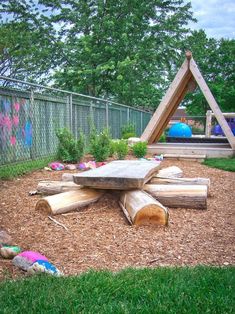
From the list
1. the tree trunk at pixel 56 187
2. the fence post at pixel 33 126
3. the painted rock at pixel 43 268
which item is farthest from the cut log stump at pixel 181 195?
the fence post at pixel 33 126

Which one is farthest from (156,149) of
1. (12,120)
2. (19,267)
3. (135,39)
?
(135,39)

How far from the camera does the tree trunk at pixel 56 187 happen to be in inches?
196

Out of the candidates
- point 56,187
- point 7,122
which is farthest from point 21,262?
point 7,122

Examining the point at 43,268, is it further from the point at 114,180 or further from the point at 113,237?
the point at 114,180

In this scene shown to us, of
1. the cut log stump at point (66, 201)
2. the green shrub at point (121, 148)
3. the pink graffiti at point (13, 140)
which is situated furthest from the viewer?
the green shrub at point (121, 148)

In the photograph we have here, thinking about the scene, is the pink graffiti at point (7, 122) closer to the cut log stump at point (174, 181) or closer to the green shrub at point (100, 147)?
the green shrub at point (100, 147)

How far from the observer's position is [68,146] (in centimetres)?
851

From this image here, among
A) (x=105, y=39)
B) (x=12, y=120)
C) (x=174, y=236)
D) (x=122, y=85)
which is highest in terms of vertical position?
(x=105, y=39)

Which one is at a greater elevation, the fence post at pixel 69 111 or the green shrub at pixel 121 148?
the fence post at pixel 69 111

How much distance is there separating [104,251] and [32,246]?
66 cm

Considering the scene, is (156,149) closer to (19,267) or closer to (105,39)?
(19,267)

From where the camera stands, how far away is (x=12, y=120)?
23.3ft

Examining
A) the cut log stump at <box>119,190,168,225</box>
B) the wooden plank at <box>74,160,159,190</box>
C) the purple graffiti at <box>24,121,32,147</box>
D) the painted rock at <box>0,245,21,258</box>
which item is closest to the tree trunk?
the wooden plank at <box>74,160,159,190</box>

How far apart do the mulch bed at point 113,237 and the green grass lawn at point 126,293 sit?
1.09 ft
